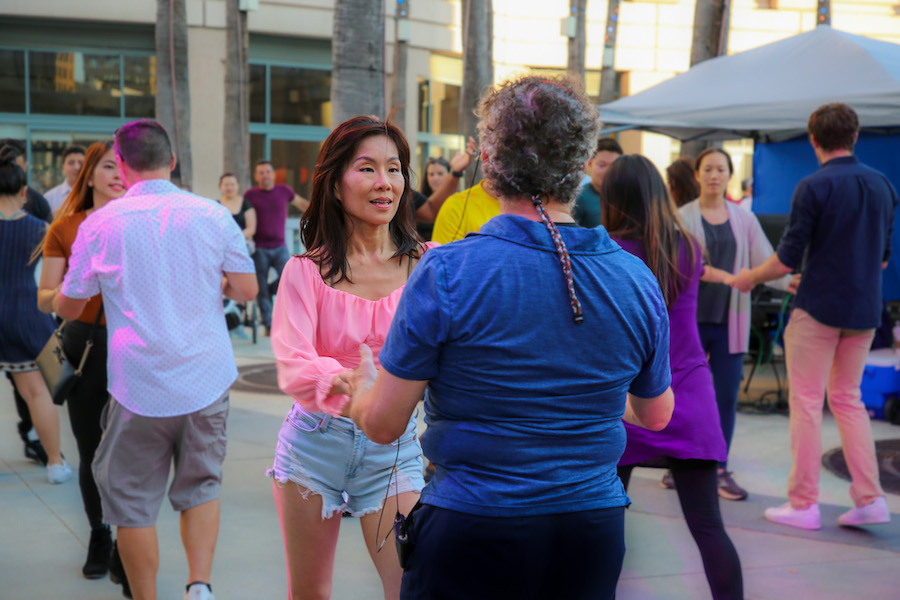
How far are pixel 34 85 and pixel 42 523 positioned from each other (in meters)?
17.7

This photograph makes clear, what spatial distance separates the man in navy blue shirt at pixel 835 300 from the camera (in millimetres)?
4984

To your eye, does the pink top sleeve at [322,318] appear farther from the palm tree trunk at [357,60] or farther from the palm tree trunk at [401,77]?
the palm tree trunk at [401,77]

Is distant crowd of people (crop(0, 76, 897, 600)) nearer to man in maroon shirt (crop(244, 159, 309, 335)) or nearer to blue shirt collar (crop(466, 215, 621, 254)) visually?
blue shirt collar (crop(466, 215, 621, 254))

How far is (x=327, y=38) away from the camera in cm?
2255

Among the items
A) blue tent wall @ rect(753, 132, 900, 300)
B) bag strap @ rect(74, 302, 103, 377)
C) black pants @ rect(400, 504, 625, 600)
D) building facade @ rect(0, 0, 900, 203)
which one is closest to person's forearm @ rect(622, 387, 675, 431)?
black pants @ rect(400, 504, 625, 600)

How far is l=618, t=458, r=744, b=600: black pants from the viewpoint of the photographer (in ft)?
11.0

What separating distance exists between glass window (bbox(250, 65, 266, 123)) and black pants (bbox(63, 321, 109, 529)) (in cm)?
1920

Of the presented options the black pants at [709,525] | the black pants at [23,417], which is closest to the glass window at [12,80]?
the black pants at [23,417]

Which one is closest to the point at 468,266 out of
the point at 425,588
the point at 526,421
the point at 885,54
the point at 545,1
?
the point at 526,421

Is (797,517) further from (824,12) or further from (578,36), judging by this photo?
(578,36)

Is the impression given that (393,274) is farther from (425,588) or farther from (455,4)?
(455,4)

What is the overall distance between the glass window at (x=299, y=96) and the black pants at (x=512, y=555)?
21.3m

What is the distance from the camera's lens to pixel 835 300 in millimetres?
4977

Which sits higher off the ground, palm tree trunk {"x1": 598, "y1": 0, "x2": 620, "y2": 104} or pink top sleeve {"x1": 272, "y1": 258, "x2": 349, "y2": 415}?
palm tree trunk {"x1": 598, "y1": 0, "x2": 620, "y2": 104}
